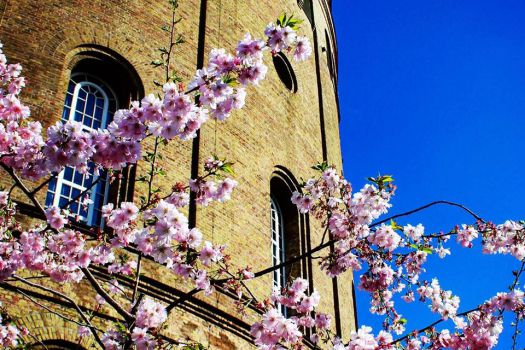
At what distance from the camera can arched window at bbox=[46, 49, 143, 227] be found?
33.5ft

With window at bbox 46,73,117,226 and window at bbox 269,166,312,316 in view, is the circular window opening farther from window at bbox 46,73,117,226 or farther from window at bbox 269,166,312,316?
window at bbox 46,73,117,226

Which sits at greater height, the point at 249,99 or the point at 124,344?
the point at 249,99

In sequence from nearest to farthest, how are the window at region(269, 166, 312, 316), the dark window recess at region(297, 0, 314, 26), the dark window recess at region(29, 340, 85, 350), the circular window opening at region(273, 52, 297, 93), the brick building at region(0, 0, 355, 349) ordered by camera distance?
the dark window recess at region(29, 340, 85, 350)
the brick building at region(0, 0, 355, 349)
the window at region(269, 166, 312, 316)
the circular window opening at region(273, 52, 297, 93)
the dark window recess at region(297, 0, 314, 26)

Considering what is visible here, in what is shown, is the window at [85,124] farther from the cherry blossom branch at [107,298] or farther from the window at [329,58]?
the window at [329,58]

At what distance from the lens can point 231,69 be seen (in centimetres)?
627

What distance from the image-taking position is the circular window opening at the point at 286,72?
16.2 metres

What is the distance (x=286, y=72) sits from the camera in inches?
647

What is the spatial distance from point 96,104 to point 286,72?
6.14 m

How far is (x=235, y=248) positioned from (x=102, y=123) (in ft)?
9.80

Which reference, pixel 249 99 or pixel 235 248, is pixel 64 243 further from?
pixel 249 99

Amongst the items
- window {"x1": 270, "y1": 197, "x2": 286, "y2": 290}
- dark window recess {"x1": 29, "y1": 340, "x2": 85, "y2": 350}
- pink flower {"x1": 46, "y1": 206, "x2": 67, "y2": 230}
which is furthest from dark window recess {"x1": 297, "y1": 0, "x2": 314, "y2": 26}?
pink flower {"x1": 46, "y1": 206, "x2": 67, "y2": 230}

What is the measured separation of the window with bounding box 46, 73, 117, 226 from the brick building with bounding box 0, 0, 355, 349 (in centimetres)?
2

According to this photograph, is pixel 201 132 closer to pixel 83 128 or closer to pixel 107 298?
pixel 83 128

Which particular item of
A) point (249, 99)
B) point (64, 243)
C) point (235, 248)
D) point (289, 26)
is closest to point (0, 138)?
point (64, 243)
